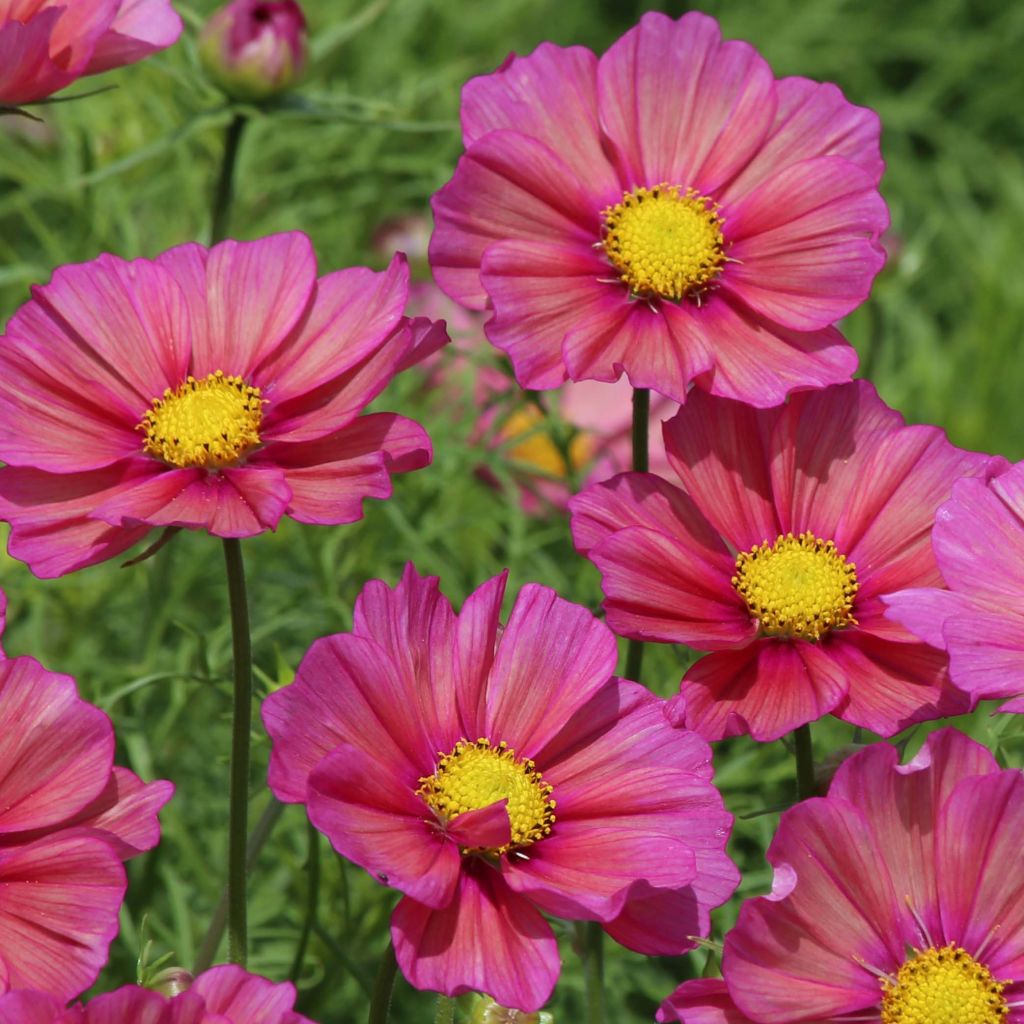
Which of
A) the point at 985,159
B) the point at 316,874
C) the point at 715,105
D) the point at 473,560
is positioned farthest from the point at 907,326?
the point at 316,874

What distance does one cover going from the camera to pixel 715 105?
0.89 meters

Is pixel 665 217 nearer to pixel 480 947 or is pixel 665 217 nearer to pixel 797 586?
pixel 797 586

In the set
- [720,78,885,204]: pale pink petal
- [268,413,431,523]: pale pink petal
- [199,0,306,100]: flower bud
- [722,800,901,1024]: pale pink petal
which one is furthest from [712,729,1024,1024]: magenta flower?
[199,0,306,100]: flower bud

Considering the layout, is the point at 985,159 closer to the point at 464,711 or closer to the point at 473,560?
the point at 473,560

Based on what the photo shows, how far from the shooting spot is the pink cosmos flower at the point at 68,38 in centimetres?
81

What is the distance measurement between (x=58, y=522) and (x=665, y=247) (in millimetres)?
304

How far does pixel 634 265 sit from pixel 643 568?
177mm

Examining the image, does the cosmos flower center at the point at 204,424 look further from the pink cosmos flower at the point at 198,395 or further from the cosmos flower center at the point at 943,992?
the cosmos flower center at the point at 943,992

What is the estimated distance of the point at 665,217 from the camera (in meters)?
0.85

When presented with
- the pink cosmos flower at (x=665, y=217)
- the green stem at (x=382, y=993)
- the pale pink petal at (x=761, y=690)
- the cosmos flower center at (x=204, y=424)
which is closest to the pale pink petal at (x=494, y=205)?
the pink cosmos flower at (x=665, y=217)

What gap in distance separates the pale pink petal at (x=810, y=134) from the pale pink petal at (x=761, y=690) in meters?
0.24

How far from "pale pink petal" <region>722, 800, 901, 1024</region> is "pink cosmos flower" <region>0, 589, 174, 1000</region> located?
222 mm

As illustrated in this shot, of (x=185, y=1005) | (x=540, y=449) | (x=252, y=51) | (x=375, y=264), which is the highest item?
(x=375, y=264)

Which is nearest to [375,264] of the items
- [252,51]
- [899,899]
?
[252,51]
